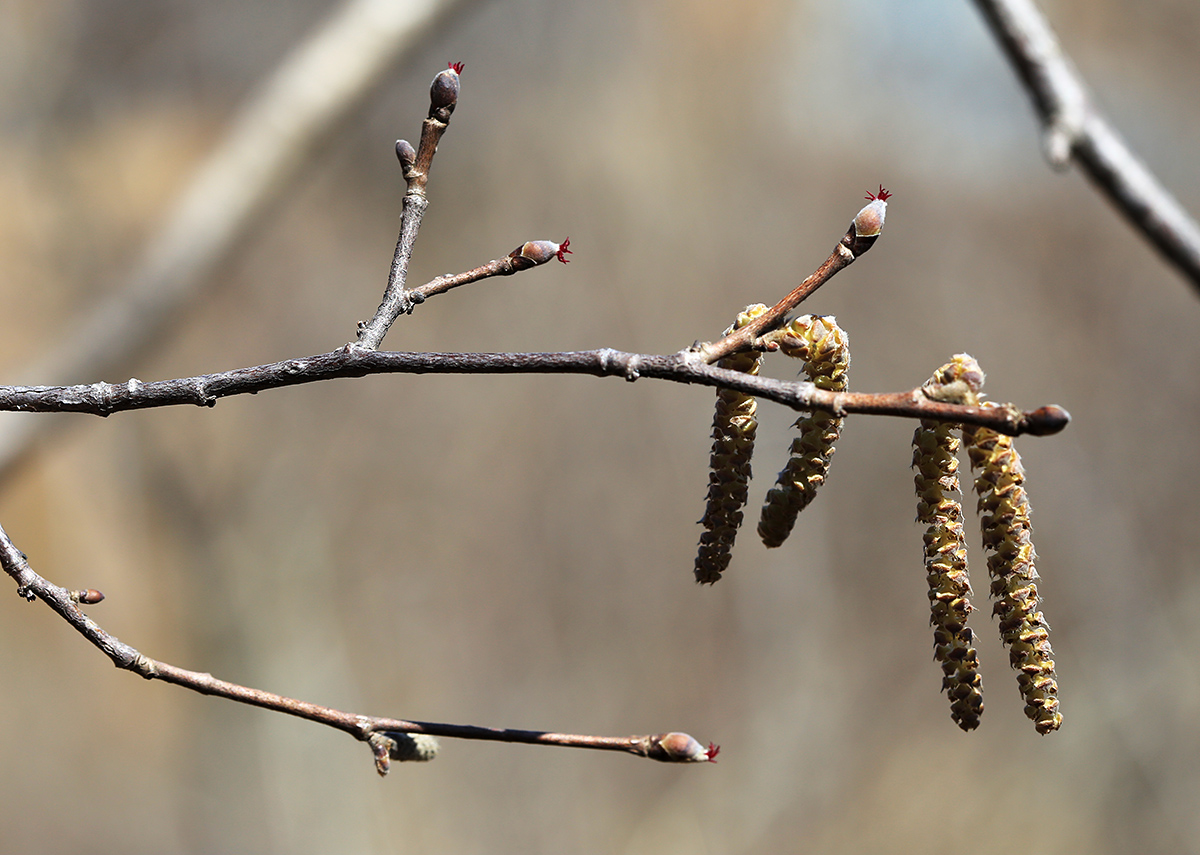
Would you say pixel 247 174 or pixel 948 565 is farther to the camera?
pixel 247 174

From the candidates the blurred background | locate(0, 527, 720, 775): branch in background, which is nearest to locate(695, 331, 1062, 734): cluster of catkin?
locate(0, 527, 720, 775): branch in background

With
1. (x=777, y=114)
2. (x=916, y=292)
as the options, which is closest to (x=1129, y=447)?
(x=916, y=292)

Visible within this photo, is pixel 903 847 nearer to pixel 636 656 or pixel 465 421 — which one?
pixel 636 656

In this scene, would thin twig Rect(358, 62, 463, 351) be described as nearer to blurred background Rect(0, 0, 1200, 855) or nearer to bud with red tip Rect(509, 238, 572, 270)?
bud with red tip Rect(509, 238, 572, 270)

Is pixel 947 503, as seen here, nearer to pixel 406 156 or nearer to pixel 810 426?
pixel 810 426

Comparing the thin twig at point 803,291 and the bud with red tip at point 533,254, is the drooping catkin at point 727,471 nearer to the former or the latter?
the thin twig at point 803,291

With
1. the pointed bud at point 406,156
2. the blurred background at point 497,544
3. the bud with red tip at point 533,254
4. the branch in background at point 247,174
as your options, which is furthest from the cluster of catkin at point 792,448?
the blurred background at point 497,544

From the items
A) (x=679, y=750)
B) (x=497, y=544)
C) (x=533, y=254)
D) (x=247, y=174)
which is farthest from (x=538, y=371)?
(x=497, y=544)
